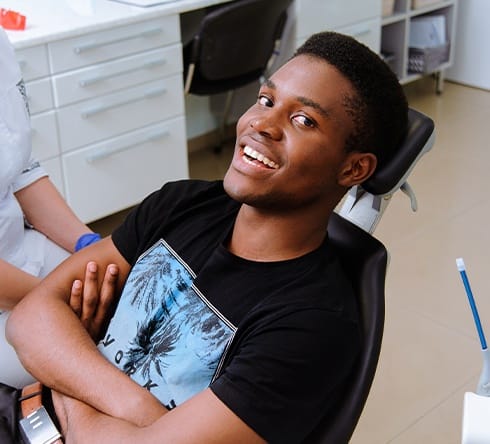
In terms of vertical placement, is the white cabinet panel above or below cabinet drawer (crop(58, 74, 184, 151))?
below

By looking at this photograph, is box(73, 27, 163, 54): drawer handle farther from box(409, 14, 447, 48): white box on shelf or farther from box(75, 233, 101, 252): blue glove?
box(409, 14, 447, 48): white box on shelf

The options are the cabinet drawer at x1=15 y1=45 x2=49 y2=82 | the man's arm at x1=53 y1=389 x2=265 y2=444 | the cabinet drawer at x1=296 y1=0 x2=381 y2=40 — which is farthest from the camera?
the cabinet drawer at x1=296 y1=0 x2=381 y2=40

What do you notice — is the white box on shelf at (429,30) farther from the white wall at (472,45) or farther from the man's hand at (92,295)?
the man's hand at (92,295)

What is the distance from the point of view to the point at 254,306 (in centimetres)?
121

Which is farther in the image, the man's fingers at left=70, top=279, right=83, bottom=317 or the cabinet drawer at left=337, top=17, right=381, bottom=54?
the cabinet drawer at left=337, top=17, right=381, bottom=54

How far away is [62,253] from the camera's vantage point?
1.83 meters

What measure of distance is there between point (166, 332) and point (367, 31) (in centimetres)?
276

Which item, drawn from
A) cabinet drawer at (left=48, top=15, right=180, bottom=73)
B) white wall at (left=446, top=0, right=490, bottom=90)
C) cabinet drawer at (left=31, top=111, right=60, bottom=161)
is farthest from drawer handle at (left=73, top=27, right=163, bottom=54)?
white wall at (left=446, top=0, right=490, bottom=90)

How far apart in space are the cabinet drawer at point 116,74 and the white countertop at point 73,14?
0.13 meters

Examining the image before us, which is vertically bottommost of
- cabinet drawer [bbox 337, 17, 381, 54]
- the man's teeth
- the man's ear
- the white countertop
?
cabinet drawer [bbox 337, 17, 381, 54]

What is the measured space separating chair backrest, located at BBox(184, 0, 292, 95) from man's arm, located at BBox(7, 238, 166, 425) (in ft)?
5.58

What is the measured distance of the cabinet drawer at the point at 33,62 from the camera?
2.51 m

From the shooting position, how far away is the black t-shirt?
3.62ft

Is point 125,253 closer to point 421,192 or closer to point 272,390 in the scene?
point 272,390
